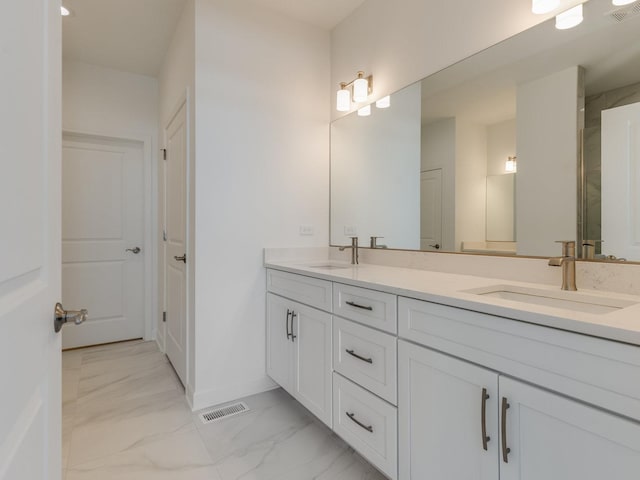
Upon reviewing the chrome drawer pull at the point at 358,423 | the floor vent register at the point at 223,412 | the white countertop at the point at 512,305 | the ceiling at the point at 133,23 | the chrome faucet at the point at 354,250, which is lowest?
the floor vent register at the point at 223,412

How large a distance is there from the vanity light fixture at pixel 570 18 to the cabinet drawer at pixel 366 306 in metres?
1.27

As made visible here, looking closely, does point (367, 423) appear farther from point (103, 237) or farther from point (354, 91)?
point (103, 237)

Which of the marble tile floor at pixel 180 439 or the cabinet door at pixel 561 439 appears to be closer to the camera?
the cabinet door at pixel 561 439

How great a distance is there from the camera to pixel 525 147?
59.9 inches

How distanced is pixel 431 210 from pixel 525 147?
0.58 meters

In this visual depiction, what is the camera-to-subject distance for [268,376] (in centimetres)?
238

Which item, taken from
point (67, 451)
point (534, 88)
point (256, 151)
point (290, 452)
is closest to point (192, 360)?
point (67, 451)

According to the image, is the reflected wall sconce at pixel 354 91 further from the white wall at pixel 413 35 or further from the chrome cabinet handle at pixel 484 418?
the chrome cabinet handle at pixel 484 418

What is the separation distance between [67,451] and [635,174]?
2722 mm

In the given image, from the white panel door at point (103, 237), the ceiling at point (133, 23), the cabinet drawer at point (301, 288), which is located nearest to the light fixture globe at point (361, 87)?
the ceiling at point (133, 23)

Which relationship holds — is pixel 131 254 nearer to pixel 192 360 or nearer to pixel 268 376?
pixel 192 360

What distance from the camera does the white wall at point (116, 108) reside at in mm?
3107

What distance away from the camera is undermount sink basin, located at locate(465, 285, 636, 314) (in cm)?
115

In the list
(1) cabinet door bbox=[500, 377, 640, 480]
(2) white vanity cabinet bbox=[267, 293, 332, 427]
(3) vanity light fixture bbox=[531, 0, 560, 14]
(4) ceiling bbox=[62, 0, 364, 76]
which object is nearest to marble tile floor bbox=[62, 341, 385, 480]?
(2) white vanity cabinet bbox=[267, 293, 332, 427]
